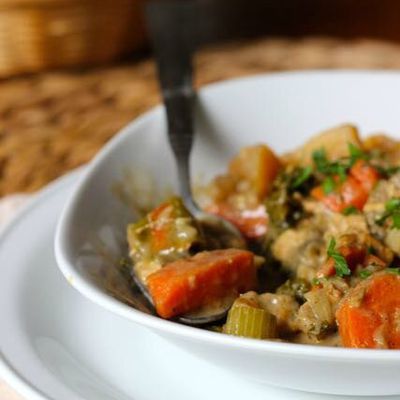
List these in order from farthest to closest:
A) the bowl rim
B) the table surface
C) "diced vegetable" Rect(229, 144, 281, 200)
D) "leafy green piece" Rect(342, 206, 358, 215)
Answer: the table surface → "diced vegetable" Rect(229, 144, 281, 200) → "leafy green piece" Rect(342, 206, 358, 215) → the bowl rim

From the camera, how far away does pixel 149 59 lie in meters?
3.74

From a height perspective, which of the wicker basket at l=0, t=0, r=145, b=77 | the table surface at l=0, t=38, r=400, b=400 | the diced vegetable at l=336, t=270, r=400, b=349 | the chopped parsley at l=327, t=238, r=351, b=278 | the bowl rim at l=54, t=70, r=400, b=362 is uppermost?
the bowl rim at l=54, t=70, r=400, b=362

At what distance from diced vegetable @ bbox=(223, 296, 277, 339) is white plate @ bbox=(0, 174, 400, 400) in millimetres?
92

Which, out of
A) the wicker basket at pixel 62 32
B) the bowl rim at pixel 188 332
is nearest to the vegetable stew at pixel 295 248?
the bowl rim at pixel 188 332

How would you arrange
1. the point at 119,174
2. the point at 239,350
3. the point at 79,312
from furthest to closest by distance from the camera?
the point at 119,174 < the point at 79,312 < the point at 239,350

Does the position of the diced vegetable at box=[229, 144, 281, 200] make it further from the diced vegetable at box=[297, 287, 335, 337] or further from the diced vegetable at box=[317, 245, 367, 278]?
the diced vegetable at box=[297, 287, 335, 337]

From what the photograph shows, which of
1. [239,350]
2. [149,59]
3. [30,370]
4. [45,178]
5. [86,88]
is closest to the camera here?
[239,350]

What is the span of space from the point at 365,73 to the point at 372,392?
4.08 feet

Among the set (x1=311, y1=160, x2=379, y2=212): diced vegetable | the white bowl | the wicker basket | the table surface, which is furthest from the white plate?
the wicker basket

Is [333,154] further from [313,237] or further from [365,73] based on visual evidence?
[365,73]

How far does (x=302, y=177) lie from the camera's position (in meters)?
1.92

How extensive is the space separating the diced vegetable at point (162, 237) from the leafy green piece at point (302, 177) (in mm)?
301

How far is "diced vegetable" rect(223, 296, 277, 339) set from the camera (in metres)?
1.42

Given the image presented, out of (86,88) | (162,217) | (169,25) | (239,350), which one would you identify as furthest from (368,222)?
(86,88)
